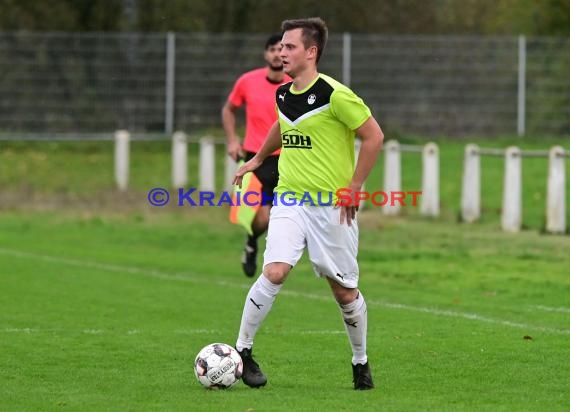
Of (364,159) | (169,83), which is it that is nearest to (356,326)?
(364,159)

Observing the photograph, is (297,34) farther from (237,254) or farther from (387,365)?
(237,254)

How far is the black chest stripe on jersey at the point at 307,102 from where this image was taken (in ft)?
29.8

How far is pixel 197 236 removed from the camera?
69.8 feet

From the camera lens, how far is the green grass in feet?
29.0

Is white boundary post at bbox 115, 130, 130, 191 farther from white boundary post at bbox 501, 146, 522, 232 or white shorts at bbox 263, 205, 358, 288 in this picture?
white shorts at bbox 263, 205, 358, 288

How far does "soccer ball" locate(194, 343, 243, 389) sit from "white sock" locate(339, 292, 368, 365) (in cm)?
72

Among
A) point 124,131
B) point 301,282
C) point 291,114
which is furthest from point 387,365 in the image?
point 124,131

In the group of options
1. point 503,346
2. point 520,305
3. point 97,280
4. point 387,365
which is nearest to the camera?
point 387,365

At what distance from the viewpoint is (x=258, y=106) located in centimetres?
1503

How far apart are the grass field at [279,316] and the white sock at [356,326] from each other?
0.22m

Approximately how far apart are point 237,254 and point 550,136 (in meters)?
14.5

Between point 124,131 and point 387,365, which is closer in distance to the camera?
point 387,365

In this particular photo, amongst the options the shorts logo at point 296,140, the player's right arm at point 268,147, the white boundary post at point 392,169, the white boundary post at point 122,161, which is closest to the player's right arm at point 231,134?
the player's right arm at point 268,147

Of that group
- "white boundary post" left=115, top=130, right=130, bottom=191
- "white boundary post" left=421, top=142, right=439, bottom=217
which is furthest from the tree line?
"white boundary post" left=421, top=142, right=439, bottom=217
